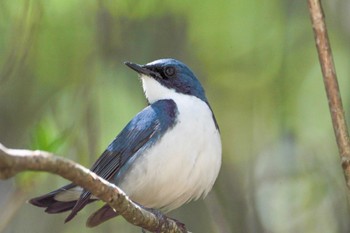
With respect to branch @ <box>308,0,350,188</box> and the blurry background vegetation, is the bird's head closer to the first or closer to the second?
the blurry background vegetation

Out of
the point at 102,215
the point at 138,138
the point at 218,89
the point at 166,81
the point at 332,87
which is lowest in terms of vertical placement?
the point at 102,215

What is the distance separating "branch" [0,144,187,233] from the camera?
2908 mm

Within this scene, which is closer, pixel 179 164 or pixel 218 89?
pixel 179 164

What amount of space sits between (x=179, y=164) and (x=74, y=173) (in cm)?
191

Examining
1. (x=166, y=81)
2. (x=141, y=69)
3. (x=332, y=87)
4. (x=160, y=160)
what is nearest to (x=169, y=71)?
(x=166, y=81)

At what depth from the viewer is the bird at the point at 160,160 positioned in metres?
5.09

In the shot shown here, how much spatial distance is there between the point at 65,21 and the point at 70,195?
1.75 m

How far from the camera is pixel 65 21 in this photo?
262 inches

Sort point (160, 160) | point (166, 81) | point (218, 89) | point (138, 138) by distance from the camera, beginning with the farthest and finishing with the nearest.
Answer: point (218, 89) < point (166, 81) < point (138, 138) < point (160, 160)

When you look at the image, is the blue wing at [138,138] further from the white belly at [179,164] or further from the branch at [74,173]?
the branch at [74,173]

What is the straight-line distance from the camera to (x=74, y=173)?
10.5 ft

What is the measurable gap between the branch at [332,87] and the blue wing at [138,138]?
1317 millimetres

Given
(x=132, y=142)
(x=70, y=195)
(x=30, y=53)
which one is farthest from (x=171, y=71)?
(x=30, y=53)

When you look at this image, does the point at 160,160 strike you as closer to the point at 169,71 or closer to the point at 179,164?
the point at 179,164
